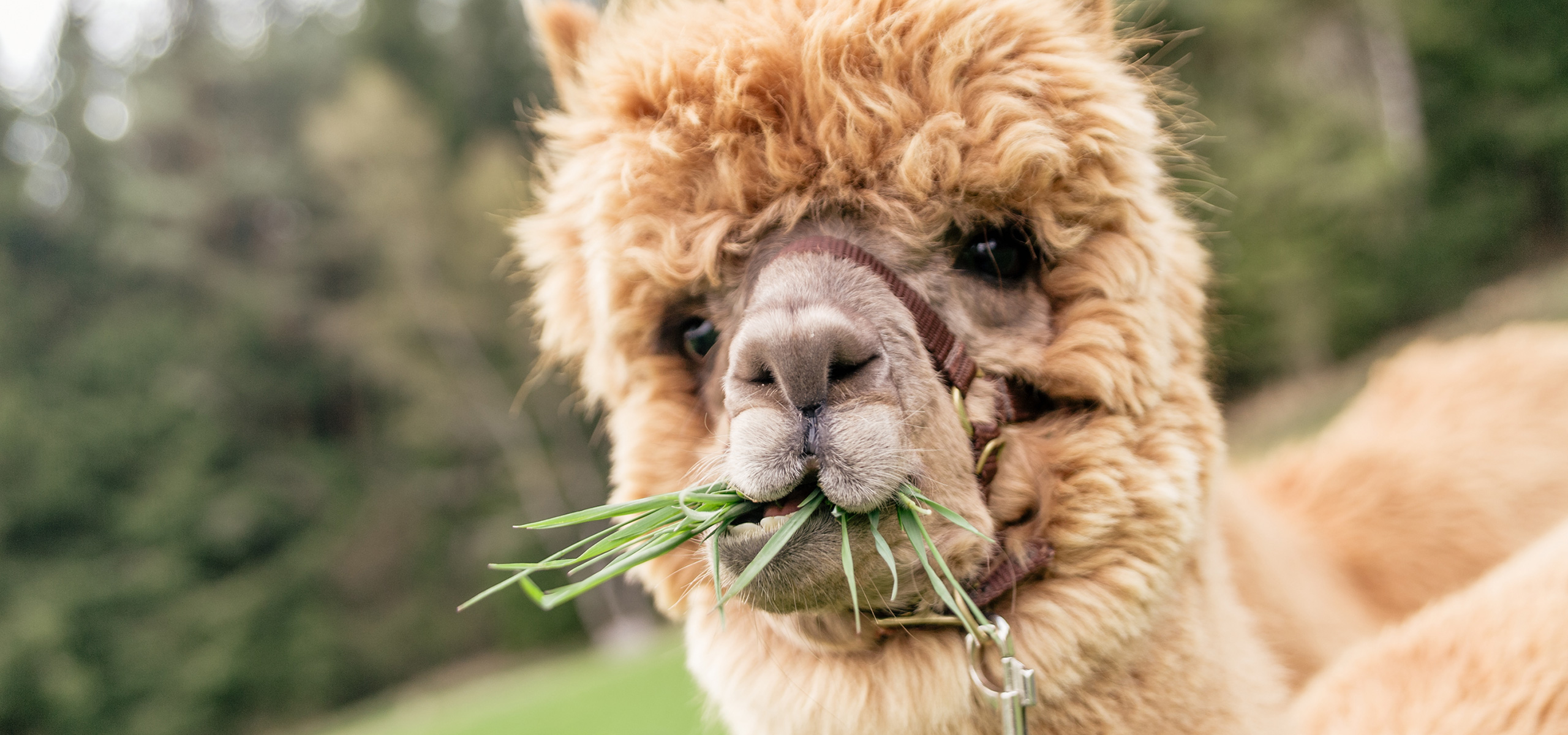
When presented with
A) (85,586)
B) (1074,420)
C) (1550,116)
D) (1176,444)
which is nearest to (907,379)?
(1074,420)

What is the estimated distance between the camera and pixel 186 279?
2266 cm

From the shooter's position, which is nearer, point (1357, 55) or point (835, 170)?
point (835, 170)

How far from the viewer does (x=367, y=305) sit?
20.5m

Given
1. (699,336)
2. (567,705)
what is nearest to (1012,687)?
(699,336)

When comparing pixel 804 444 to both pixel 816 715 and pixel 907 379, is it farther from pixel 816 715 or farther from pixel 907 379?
pixel 816 715

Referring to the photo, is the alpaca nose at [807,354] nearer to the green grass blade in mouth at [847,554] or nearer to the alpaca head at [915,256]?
the alpaca head at [915,256]

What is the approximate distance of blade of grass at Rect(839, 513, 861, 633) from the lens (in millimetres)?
1232

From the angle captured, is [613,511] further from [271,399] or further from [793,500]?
[271,399]

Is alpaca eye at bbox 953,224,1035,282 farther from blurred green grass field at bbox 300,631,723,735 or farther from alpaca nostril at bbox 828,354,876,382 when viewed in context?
blurred green grass field at bbox 300,631,723,735

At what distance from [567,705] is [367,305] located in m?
14.2

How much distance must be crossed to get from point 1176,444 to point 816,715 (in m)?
0.75

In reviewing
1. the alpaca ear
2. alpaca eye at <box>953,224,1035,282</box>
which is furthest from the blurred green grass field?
the alpaca ear

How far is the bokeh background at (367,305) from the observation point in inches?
573

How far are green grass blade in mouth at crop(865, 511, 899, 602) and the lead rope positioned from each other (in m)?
0.15
